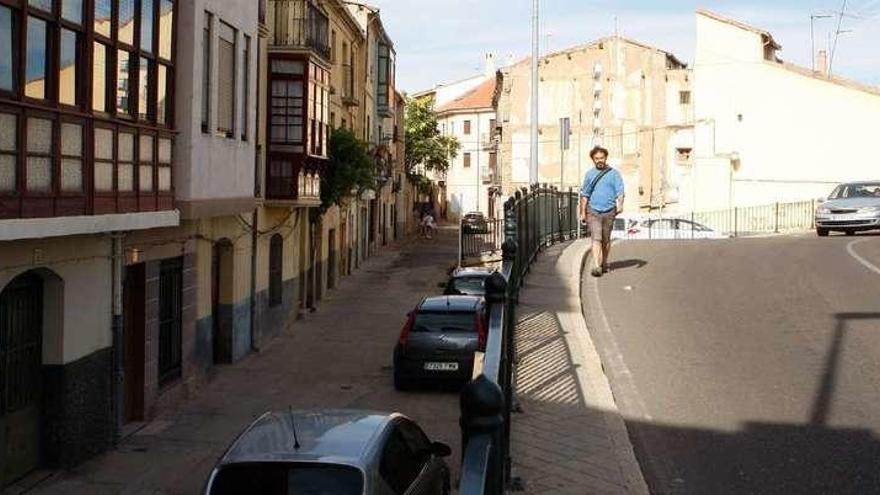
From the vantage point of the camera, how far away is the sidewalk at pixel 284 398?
1290 cm

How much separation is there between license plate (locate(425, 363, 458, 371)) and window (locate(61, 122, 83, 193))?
762 centimetres

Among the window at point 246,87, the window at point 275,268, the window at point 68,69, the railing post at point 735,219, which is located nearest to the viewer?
the window at point 68,69

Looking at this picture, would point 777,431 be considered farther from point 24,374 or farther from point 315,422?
point 24,374

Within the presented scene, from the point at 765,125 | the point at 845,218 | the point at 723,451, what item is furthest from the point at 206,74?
the point at 765,125

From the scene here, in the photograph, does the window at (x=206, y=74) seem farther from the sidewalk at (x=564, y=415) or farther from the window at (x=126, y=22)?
the sidewalk at (x=564, y=415)

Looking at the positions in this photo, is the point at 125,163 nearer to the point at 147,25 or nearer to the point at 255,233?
the point at 147,25

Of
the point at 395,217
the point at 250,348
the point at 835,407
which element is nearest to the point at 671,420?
the point at 835,407

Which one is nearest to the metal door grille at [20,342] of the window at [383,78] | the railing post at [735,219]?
the railing post at [735,219]

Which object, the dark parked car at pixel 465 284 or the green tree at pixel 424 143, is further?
the green tree at pixel 424 143

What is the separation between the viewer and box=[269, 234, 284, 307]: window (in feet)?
80.7

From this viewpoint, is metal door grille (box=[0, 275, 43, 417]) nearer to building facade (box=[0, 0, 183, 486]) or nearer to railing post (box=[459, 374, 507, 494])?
building facade (box=[0, 0, 183, 486])

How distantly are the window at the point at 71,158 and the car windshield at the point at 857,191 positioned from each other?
20.9m

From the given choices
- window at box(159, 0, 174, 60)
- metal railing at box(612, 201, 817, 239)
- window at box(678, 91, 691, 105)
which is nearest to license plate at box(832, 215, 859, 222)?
metal railing at box(612, 201, 817, 239)

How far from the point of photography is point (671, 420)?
8492mm
